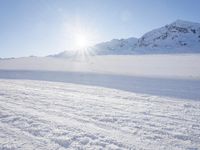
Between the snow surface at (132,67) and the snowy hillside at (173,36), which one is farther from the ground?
the snowy hillside at (173,36)

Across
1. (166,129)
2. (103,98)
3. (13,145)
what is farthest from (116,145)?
(103,98)

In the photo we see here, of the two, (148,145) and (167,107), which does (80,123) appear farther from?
(167,107)

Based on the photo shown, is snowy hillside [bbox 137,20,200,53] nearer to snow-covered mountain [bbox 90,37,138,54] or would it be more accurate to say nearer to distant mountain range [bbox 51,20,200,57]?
distant mountain range [bbox 51,20,200,57]

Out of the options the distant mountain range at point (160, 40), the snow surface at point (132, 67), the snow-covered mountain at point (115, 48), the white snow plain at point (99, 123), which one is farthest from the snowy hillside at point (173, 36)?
the white snow plain at point (99, 123)

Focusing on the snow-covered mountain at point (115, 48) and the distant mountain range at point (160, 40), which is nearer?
the snow-covered mountain at point (115, 48)

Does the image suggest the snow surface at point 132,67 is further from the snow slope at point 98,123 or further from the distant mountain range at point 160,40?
the distant mountain range at point 160,40

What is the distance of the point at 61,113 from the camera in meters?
7.00

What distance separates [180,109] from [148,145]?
3236mm

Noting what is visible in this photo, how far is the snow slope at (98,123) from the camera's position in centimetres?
484

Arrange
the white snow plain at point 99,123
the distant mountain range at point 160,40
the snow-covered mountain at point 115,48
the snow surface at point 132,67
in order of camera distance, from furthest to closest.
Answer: the distant mountain range at point 160,40, the snow-covered mountain at point 115,48, the snow surface at point 132,67, the white snow plain at point 99,123

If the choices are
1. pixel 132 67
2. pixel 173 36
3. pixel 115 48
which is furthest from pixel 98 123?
→ pixel 173 36

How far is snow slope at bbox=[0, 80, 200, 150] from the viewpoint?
190 inches

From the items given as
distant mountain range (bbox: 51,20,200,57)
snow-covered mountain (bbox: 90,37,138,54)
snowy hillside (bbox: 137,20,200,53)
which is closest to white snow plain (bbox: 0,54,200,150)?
snow-covered mountain (bbox: 90,37,138,54)

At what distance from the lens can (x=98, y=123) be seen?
6.06 metres
